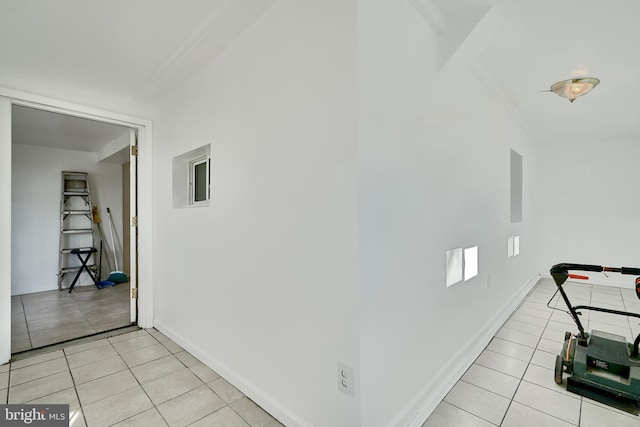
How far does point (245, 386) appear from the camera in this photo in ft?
6.21

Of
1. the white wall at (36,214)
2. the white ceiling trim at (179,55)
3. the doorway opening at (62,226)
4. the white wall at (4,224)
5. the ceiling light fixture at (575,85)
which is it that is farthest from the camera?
the white wall at (36,214)

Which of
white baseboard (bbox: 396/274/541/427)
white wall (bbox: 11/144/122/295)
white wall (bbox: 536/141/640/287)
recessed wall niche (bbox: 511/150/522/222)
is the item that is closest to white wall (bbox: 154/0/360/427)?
white baseboard (bbox: 396/274/541/427)

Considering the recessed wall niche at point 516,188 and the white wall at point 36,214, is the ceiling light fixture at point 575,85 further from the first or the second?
the white wall at point 36,214

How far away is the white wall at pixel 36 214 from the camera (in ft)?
14.9

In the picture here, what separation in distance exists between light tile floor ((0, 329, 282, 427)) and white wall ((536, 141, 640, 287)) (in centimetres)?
578

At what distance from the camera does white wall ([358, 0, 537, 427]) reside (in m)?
1.33

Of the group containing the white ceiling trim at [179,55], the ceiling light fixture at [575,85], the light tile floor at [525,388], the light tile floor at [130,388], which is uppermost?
the white ceiling trim at [179,55]

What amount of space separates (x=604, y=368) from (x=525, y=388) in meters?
0.50

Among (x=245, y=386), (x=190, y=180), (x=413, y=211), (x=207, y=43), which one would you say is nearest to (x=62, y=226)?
(x=190, y=180)

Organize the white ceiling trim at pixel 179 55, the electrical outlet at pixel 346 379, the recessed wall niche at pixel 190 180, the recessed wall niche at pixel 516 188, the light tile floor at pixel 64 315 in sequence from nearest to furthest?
the electrical outlet at pixel 346 379 → the white ceiling trim at pixel 179 55 → the recessed wall niche at pixel 190 180 → the light tile floor at pixel 64 315 → the recessed wall niche at pixel 516 188

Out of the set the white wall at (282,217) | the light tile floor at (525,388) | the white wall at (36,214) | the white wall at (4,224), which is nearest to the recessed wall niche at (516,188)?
the light tile floor at (525,388)

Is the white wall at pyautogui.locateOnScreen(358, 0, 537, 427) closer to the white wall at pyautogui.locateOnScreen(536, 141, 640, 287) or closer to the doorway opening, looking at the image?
the doorway opening

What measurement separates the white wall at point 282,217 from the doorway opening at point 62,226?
5.06ft

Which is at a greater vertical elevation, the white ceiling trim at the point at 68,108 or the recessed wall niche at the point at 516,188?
the white ceiling trim at the point at 68,108
